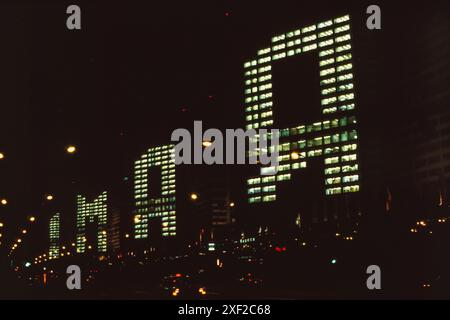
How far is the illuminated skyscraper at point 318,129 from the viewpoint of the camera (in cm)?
18388

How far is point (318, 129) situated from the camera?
622 ft

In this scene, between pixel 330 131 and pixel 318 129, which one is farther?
pixel 318 129

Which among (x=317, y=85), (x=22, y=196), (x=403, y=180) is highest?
(x=317, y=85)

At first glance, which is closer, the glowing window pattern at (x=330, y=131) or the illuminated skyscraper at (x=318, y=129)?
the illuminated skyscraper at (x=318, y=129)

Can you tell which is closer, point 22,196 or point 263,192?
point 22,196

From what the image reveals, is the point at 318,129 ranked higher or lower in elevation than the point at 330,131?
higher

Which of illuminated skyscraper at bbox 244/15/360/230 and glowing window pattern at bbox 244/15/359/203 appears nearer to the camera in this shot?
illuminated skyscraper at bbox 244/15/360/230

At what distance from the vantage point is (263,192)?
196 meters

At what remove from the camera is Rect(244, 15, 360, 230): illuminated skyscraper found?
184 meters
